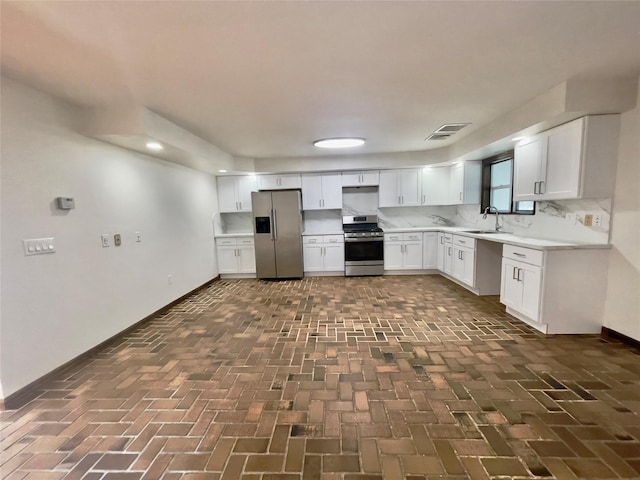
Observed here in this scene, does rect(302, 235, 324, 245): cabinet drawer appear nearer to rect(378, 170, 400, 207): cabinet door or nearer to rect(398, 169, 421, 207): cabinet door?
rect(378, 170, 400, 207): cabinet door

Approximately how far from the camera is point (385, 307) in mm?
3693

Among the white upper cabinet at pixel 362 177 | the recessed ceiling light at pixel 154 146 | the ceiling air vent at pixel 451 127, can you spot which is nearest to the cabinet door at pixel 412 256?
the white upper cabinet at pixel 362 177

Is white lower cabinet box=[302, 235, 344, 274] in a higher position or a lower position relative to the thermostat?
lower

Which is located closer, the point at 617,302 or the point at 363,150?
the point at 617,302

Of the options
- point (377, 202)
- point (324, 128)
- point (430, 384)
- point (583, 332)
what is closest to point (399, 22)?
point (324, 128)

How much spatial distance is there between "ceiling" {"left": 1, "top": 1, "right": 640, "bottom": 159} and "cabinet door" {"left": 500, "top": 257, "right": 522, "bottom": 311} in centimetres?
179

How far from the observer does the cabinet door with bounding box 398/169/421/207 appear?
5414 millimetres

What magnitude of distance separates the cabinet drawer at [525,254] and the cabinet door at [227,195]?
489 centimetres

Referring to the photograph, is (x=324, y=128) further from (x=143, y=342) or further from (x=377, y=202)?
(x=143, y=342)

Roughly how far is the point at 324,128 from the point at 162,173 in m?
2.44

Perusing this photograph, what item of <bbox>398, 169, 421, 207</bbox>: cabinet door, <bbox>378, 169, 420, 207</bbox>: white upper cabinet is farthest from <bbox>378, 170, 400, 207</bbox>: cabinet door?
<bbox>398, 169, 421, 207</bbox>: cabinet door

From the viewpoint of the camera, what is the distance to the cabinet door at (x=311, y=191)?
555cm

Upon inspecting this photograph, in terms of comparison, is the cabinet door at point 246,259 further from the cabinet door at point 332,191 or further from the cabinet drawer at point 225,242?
the cabinet door at point 332,191

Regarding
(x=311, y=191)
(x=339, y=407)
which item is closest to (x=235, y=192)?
(x=311, y=191)
